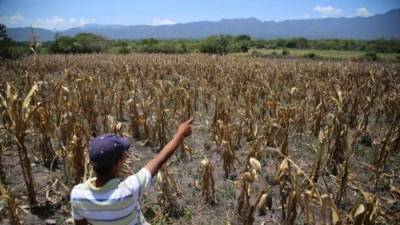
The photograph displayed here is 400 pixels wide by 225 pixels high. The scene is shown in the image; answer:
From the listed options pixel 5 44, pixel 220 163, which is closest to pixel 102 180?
pixel 220 163

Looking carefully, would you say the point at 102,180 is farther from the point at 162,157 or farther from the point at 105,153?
the point at 162,157

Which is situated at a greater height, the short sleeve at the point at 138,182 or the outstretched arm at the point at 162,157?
the outstretched arm at the point at 162,157

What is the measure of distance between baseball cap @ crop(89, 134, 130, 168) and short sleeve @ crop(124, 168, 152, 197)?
0.53 ft

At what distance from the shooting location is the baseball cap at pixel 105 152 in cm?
196

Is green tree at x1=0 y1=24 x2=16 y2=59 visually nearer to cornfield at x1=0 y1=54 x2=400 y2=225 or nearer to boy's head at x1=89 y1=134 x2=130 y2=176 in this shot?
cornfield at x1=0 y1=54 x2=400 y2=225

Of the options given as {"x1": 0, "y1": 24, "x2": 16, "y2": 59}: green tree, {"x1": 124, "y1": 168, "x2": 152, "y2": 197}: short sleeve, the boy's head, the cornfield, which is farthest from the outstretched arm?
{"x1": 0, "y1": 24, "x2": 16, "y2": 59}: green tree

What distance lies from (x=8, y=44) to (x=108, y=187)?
23.4 meters

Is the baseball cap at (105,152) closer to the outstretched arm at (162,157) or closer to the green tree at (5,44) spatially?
the outstretched arm at (162,157)

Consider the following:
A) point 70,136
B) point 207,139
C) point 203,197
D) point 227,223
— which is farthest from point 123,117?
point 227,223

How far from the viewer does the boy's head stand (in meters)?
1.96

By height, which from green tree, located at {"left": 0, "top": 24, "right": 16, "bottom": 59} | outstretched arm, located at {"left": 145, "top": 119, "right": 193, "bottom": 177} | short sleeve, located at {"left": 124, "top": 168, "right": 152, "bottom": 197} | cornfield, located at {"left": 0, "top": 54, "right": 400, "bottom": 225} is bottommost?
cornfield, located at {"left": 0, "top": 54, "right": 400, "bottom": 225}

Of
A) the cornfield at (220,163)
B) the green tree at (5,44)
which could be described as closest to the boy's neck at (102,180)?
the cornfield at (220,163)

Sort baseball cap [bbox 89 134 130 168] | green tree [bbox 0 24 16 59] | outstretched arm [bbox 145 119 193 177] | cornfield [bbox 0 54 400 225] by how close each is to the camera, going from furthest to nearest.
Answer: green tree [bbox 0 24 16 59]
cornfield [bbox 0 54 400 225]
outstretched arm [bbox 145 119 193 177]
baseball cap [bbox 89 134 130 168]

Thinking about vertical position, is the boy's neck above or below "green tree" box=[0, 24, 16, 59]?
below
